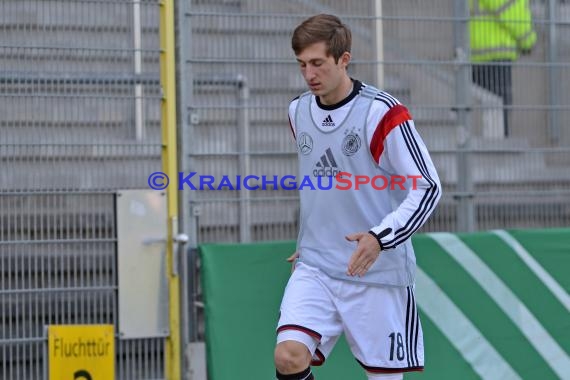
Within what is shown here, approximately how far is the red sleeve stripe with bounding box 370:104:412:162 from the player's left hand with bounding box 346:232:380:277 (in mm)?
458

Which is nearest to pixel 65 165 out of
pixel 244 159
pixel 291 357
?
pixel 244 159

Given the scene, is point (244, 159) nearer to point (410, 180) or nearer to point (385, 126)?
point (385, 126)

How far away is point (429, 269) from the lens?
6914 mm

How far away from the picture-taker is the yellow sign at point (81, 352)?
6.41 meters

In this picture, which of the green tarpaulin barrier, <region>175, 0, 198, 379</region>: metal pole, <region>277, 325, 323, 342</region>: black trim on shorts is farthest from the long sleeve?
<region>175, 0, 198, 379</region>: metal pole

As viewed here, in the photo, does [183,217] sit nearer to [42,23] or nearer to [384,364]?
[42,23]

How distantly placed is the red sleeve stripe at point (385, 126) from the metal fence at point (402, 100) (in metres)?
1.84

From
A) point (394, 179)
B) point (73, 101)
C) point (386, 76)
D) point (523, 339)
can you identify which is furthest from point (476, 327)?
point (73, 101)

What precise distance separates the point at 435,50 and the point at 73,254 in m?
2.56

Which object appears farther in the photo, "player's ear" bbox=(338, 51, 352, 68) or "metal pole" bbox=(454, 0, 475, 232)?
"metal pole" bbox=(454, 0, 475, 232)

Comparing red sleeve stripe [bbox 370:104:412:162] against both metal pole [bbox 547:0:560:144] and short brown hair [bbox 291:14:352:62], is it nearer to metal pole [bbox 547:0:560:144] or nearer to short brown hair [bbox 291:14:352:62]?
short brown hair [bbox 291:14:352:62]

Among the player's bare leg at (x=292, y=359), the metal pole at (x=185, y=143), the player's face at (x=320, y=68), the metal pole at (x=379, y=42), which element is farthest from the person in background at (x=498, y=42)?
the player's bare leg at (x=292, y=359)

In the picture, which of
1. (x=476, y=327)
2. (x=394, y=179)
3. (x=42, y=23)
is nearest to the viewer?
(x=394, y=179)

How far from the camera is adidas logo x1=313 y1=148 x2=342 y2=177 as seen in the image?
A: 511 cm
